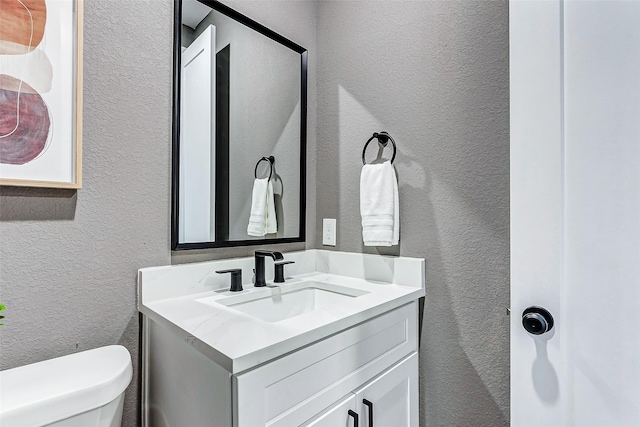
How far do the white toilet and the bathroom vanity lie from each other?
133mm

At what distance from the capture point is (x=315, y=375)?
82cm

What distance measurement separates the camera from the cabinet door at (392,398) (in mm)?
945

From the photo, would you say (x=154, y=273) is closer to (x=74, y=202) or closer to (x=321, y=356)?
(x=74, y=202)


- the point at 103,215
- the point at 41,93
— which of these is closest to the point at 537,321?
the point at 103,215

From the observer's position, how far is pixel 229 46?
50.1 inches

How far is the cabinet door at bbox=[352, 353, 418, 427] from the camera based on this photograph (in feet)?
3.10

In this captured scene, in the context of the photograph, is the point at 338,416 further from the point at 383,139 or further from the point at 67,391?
the point at 383,139

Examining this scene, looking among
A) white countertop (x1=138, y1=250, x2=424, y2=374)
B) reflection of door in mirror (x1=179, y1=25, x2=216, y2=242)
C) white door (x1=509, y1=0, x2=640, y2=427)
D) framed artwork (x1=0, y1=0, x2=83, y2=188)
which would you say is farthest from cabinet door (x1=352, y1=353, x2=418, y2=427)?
framed artwork (x1=0, y1=0, x2=83, y2=188)

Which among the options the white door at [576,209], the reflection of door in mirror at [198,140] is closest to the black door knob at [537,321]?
the white door at [576,209]

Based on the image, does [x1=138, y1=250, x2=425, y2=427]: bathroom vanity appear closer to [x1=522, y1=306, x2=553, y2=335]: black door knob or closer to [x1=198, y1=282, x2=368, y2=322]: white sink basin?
[x1=198, y1=282, x2=368, y2=322]: white sink basin

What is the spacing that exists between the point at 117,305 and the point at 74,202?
0.31 m

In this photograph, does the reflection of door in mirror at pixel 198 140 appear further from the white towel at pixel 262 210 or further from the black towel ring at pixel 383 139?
the black towel ring at pixel 383 139

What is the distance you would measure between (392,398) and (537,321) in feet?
1.72

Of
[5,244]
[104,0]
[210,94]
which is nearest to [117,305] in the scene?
[5,244]
